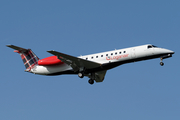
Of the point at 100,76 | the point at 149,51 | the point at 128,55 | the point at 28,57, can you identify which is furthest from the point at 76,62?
the point at 149,51

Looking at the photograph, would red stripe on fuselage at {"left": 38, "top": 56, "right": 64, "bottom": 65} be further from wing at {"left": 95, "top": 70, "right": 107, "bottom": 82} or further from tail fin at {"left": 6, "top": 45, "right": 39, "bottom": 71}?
wing at {"left": 95, "top": 70, "right": 107, "bottom": 82}

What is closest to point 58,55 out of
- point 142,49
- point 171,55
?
point 142,49

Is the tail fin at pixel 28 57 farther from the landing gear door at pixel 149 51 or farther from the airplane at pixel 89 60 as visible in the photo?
the landing gear door at pixel 149 51

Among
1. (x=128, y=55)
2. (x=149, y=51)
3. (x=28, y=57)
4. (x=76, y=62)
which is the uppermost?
(x=28, y=57)

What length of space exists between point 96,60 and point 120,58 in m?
2.58

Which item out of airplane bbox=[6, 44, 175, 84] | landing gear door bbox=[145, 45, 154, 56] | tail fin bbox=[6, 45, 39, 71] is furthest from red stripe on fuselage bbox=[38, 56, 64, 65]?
landing gear door bbox=[145, 45, 154, 56]

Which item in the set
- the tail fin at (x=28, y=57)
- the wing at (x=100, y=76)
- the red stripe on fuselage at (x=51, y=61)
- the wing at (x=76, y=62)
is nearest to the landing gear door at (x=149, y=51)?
the wing at (x=76, y=62)

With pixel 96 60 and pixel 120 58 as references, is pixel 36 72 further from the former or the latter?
pixel 120 58

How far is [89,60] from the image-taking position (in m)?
31.4

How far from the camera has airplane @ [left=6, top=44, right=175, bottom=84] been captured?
97.7ft

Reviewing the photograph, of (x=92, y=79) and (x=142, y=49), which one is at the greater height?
(x=142, y=49)

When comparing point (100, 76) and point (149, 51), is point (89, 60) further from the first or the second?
point (149, 51)

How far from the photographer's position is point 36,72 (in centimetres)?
3341

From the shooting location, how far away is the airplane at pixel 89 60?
2978 centimetres
